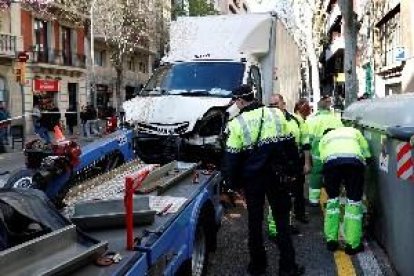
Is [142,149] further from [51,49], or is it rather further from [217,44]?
[51,49]

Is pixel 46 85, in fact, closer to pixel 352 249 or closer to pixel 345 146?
pixel 345 146

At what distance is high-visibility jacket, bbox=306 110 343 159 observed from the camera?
308 inches

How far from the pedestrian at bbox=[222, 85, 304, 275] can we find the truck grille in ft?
12.4

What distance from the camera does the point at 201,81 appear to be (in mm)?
10977

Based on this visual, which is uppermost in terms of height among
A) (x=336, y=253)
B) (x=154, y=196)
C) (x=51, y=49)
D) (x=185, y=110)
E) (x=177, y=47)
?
(x=51, y=49)

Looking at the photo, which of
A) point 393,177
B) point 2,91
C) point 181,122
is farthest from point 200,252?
point 2,91

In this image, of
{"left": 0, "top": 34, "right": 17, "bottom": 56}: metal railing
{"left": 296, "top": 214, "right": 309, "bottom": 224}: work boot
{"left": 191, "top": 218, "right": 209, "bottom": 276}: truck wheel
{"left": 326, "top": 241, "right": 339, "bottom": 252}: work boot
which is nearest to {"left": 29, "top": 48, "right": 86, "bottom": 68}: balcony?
{"left": 0, "top": 34, "right": 17, "bottom": 56}: metal railing

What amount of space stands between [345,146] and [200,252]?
6.89ft

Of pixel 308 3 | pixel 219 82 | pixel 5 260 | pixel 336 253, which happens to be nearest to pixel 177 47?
pixel 219 82

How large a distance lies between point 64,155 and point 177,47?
640cm

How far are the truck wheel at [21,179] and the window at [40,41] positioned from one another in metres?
28.3

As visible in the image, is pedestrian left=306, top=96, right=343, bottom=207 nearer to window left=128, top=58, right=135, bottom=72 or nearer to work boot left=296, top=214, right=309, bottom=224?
work boot left=296, top=214, right=309, bottom=224

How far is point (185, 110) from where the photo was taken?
9.46 meters

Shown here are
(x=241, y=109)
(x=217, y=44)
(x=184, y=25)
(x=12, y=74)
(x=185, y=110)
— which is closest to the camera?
(x=241, y=109)
